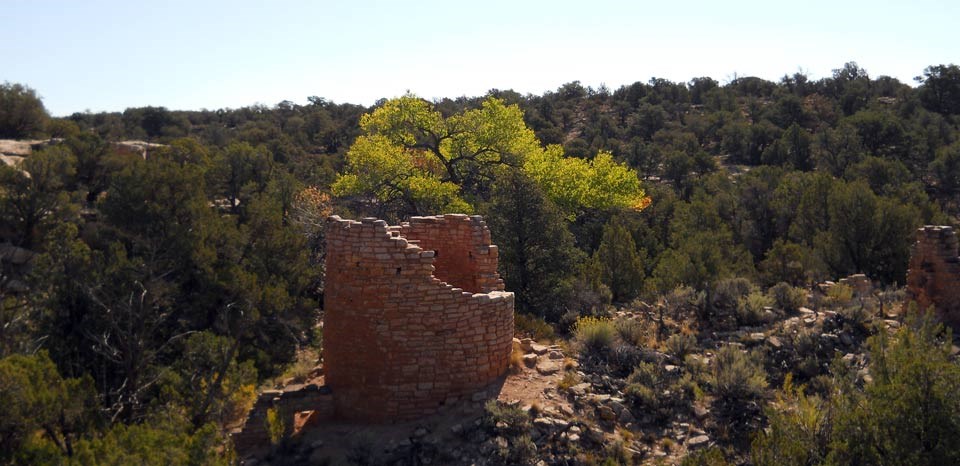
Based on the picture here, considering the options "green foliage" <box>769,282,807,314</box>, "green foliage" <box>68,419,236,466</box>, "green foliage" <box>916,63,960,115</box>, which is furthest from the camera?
"green foliage" <box>916,63,960,115</box>

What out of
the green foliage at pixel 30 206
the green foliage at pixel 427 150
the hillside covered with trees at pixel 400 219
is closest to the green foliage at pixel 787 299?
the hillside covered with trees at pixel 400 219

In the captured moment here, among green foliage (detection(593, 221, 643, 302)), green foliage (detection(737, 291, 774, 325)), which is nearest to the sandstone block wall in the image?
green foliage (detection(737, 291, 774, 325))

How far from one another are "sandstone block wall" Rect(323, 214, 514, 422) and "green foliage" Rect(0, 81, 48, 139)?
114 feet

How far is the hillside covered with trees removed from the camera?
7.55 meters

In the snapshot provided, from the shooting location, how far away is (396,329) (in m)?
9.22

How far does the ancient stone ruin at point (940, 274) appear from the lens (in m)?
12.0

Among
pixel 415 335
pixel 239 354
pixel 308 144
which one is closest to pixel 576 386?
pixel 415 335

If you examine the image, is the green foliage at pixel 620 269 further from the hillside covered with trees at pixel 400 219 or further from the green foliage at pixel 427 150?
the green foliage at pixel 427 150

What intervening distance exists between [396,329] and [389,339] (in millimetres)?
158

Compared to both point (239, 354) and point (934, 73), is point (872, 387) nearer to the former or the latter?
point (239, 354)

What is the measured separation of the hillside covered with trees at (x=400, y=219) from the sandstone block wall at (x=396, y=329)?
179 centimetres

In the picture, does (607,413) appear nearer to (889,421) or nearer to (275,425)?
(889,421)

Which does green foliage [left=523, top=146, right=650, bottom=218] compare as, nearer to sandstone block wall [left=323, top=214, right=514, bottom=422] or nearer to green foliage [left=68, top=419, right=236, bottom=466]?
sandstone block wall [left=323, top=214, right=514, bottom=422]

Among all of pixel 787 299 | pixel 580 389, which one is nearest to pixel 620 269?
pixel 787 299
